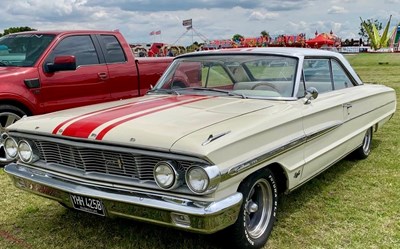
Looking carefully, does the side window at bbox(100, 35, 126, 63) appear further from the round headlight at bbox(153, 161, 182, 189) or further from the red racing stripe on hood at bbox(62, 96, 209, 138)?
the round headlight at bbox(153, 161, 182, 189)

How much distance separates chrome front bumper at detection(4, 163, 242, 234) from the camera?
2.70 metres

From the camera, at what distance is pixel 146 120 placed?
125 inches

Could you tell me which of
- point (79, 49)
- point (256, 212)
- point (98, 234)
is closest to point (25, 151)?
point (98, 234)

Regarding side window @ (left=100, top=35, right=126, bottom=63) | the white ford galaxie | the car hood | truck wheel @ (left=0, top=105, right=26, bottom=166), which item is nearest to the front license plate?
the white ford galaxie

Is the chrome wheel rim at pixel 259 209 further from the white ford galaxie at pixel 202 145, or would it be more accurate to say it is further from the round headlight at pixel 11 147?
the round headlight at pixel 11 147

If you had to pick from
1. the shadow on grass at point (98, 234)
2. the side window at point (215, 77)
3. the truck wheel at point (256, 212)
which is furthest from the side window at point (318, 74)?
the shadow on grass at point (98, 234)

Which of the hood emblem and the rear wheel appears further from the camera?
the rear wheel

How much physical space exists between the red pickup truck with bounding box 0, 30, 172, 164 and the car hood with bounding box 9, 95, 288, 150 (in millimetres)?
2101

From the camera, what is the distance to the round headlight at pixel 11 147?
3683mm

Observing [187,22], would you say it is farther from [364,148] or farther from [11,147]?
[11,147]

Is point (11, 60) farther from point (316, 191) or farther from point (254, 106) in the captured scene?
point (316, 191)

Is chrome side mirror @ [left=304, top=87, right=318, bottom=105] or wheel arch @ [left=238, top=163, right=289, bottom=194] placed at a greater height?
chrome side mirror @ [left=304, top=87, right=318, bottom=105]

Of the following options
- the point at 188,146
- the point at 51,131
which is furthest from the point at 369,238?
the point at 51,131

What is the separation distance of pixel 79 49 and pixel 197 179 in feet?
14.0
